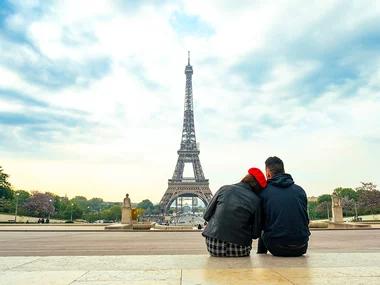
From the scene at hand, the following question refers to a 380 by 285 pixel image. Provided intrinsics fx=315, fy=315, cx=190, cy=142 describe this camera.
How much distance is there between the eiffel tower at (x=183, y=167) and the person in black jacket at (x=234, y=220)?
8500 centimetres

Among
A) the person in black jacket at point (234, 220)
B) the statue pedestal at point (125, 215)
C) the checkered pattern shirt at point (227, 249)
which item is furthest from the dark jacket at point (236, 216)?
the statue pedestal at point (125, 215)

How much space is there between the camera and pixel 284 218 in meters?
5.47

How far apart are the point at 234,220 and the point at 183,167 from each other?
3879 inches

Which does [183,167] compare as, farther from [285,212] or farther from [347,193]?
[285,212]

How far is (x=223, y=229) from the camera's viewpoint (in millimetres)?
5402

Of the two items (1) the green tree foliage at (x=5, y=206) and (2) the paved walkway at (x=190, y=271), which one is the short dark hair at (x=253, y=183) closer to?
(2) the paved walkway at (x=190, y=271)

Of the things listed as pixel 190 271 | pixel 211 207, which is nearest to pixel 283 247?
pixel 211 207

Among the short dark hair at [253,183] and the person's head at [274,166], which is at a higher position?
the person's head at [274,166]

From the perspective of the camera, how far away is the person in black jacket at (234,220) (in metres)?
5.41

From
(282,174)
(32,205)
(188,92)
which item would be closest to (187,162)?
(188,92)

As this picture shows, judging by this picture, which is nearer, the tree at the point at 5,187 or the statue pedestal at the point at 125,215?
the statue pedestal at the point at 125,215

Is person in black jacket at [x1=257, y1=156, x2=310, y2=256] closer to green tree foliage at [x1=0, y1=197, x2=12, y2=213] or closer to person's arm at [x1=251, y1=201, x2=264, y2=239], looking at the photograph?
person's arm at [x1=251, y1=201, x2=264, y2=239]

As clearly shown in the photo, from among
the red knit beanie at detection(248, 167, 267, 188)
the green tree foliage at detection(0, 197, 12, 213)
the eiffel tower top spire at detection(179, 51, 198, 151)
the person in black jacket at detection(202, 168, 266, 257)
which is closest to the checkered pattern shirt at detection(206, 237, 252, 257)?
the person in black jacket at detection(202, 168, 266, 257)

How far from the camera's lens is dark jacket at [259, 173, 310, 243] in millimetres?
5465
